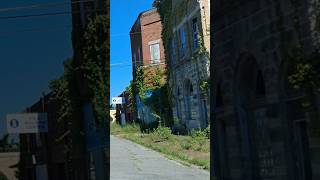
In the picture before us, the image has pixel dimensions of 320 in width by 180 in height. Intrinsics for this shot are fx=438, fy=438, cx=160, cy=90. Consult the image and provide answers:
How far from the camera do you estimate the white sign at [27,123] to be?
196cm

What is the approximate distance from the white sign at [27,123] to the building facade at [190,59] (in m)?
0.64

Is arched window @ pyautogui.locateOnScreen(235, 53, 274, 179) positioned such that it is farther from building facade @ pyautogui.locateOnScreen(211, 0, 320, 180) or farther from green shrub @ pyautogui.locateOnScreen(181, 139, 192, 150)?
green shrub @ pyautogui.locateOnScreen(181, 139, 192, 150)

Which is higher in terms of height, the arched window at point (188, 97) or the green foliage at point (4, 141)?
the arched window at point (188, 97)

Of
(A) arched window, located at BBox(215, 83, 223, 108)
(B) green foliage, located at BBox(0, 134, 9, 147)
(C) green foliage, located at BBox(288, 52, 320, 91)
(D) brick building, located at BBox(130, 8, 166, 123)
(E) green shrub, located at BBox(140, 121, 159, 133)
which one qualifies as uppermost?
(D) brick building, located at BBox(130, 8, 166, 123)

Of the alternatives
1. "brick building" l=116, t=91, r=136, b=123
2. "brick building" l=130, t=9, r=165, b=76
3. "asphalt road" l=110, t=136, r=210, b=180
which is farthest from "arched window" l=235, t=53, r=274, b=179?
"brick building" l=116, t=91, r=136, b=123

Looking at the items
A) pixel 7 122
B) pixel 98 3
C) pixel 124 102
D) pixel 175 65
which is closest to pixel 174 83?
pixel 175 65

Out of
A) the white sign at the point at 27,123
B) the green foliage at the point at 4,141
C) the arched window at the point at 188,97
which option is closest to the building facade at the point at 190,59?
the arched window at the point at 188,97

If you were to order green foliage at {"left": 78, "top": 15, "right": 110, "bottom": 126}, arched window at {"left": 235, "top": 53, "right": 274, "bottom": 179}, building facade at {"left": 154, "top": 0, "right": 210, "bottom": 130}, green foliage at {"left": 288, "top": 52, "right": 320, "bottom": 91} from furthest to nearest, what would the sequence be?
green foliage at {"left": 78, "top": 15, "right": 110, "bottom": 126}, building facade at {"left": 154, "top": 0, "right": 210, "bottom": 130}, arched window at {"left": 235, "top": 53, "right": 274, "bottom": 179}, green foliage at {"left": 288, "top": 52, "right": 320, "bottom": 91}

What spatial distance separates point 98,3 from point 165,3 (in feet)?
0.99

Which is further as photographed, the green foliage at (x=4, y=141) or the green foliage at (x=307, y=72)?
the green foliage at (x=4, y=141)

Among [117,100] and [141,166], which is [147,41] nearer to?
[117,100]

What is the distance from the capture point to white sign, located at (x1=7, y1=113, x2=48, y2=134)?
196 centimetres

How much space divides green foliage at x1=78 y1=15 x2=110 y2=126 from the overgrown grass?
0.10m

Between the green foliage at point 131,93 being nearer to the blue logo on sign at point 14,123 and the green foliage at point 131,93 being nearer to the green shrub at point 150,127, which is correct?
the green shrub at point 150,127
